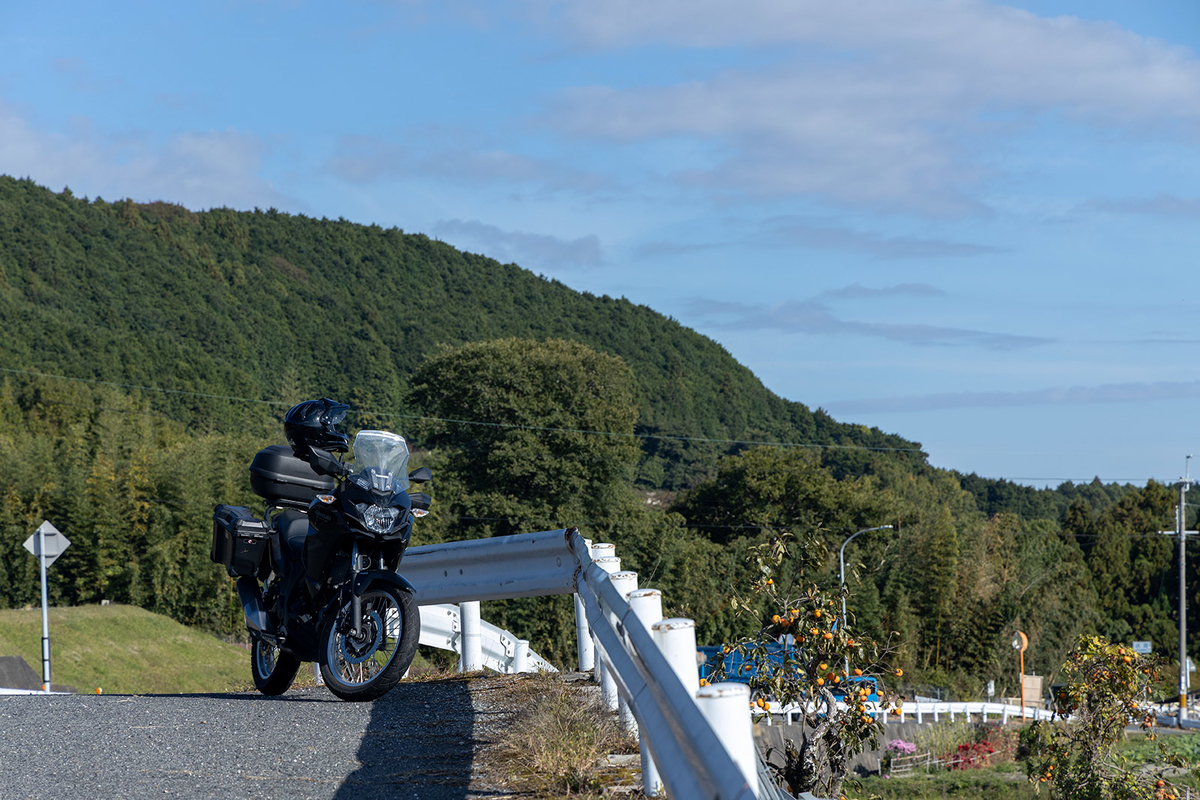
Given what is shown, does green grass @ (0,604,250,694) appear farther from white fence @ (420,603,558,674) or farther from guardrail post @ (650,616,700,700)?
guardrail post @ (650,616,700,700)

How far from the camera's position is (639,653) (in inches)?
139

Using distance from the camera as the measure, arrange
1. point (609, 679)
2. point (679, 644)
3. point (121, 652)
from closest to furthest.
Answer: point (679, 644) < point (609, 679) < point (121, 652)

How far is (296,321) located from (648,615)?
4457 inches

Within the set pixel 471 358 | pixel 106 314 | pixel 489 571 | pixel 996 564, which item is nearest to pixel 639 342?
pixel 106 314

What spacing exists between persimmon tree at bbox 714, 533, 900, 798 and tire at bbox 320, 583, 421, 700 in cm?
172

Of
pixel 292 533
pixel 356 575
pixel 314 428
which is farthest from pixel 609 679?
pixel 314 428

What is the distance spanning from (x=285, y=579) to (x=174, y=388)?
3150 inches

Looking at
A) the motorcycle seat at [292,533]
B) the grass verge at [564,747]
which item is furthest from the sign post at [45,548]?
the grass verge at [564,747]

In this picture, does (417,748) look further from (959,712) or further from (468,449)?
(468,449)

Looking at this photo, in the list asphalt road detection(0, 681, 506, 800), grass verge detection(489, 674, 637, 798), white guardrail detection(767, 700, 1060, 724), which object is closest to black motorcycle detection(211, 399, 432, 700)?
asphalt road detection(0, 681, 506, 800)

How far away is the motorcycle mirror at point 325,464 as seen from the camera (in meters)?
7.07

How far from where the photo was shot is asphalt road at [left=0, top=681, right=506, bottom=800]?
193 inches

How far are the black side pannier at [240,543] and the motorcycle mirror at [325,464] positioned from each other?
600 mm

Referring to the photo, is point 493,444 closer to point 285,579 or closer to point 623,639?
point 285,579
